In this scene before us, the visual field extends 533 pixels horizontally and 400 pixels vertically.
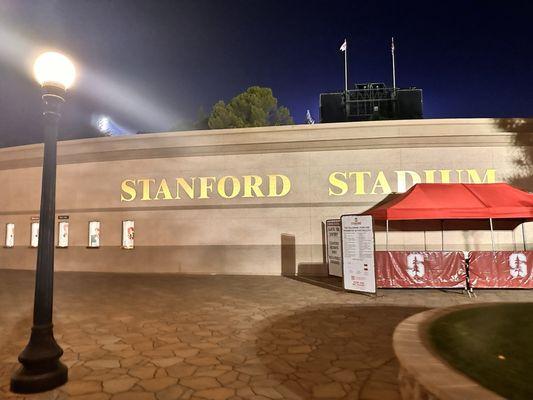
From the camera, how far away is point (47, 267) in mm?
4758

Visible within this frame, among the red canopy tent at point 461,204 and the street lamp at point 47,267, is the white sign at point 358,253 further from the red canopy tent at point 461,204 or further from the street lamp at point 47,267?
the street lamp at point 47,267

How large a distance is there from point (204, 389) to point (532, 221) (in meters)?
14.4

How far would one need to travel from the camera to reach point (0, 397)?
433 cm

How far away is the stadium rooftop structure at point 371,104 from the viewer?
46.6 meters

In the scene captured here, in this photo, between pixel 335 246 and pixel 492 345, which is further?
pixel 335 246

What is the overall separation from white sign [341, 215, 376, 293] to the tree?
27449 millimetres

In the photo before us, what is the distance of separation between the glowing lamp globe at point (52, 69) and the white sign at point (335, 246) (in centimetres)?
867

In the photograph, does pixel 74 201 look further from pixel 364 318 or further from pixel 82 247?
pixel 364 318

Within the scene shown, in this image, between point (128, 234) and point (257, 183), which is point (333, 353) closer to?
point (257, 183)

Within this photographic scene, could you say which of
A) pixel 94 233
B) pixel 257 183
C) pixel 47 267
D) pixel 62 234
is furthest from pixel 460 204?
pixel 62 234

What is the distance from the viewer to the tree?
36.9 meters

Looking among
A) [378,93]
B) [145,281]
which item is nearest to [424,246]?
[145,281]

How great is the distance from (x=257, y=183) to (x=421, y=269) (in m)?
7.22

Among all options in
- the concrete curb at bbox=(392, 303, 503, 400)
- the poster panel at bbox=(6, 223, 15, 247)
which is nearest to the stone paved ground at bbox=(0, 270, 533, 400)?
the concrete curb at bbox=(392, 303, 503, 400)
